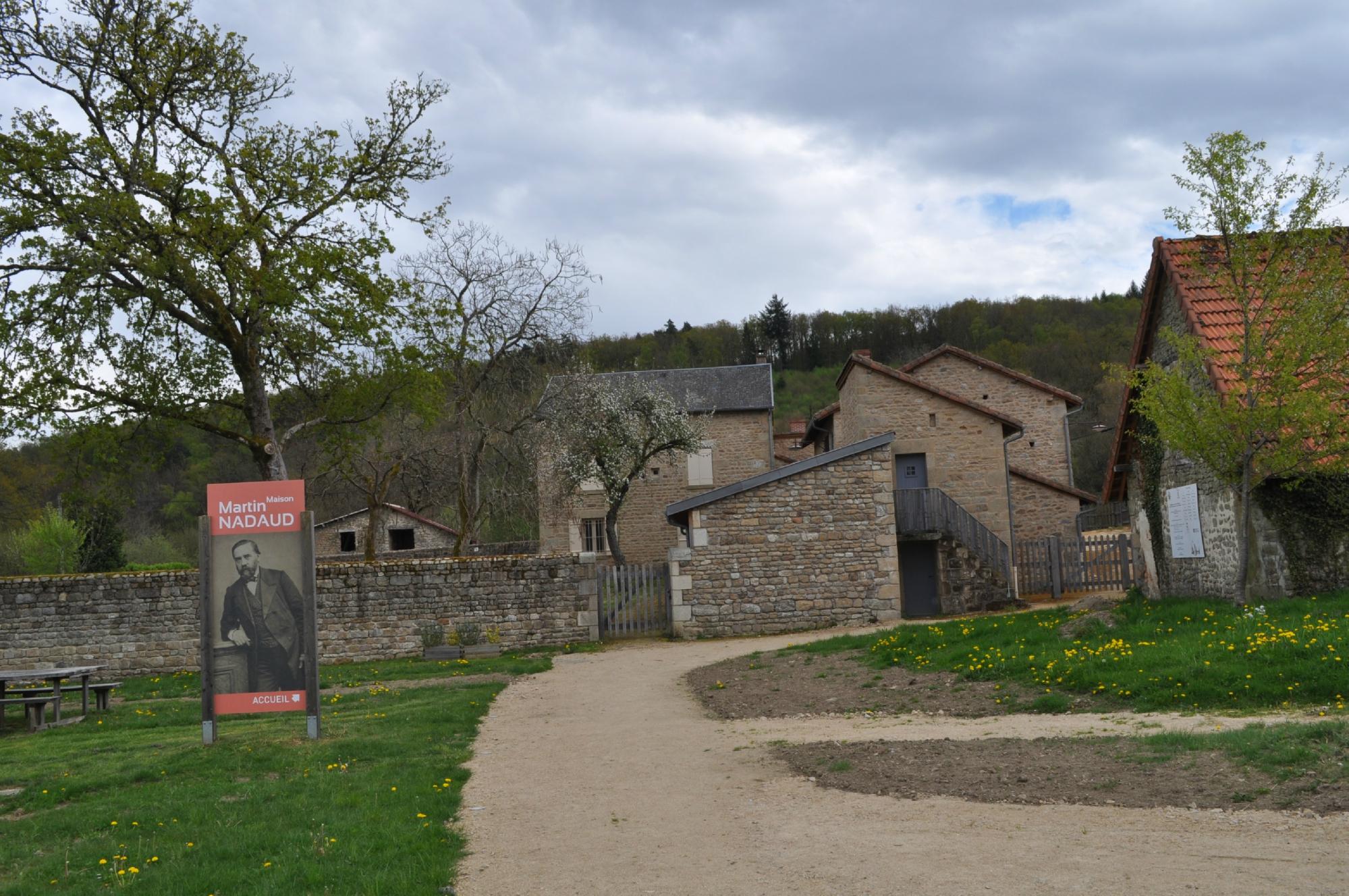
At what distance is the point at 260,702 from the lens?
10.0 metres

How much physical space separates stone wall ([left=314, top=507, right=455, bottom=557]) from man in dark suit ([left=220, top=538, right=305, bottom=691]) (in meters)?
30.4

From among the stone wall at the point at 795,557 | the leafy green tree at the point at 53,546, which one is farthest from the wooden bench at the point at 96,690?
the leafy green tree at the point at 53,546

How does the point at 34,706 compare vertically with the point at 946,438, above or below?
below

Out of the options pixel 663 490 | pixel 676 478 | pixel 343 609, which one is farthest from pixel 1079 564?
pixel 343 609

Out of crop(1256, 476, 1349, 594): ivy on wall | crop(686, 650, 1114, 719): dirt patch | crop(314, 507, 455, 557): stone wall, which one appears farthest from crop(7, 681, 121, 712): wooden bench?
crop(314, 507, 455, 557): stone wall

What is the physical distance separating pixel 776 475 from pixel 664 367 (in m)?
41.3

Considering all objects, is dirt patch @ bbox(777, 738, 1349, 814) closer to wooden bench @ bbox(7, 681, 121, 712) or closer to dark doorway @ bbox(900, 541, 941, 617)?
wooden bench @ bbox(7, 681, 121, 712)

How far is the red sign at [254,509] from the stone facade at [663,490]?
76.1 feet

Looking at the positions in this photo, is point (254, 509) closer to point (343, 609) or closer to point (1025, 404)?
point (343, 609)

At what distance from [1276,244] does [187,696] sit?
55.1ft

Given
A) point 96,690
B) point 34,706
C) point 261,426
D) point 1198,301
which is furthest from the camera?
point 261,426

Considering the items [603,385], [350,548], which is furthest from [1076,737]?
[350,548]

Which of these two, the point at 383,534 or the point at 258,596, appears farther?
the point at 383,534

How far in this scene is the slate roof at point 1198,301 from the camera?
46.2ft
